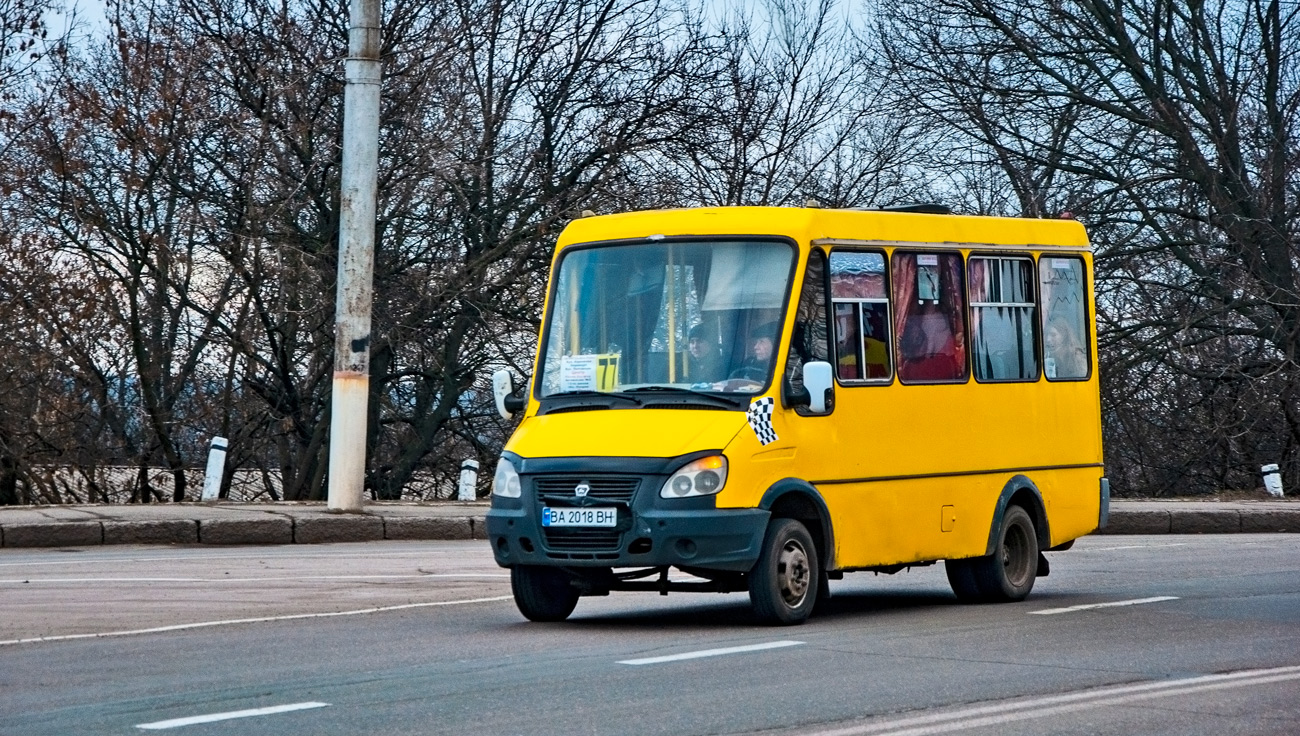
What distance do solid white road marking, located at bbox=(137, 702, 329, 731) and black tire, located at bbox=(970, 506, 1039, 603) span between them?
20.4 ft

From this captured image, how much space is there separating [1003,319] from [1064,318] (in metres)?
0.86

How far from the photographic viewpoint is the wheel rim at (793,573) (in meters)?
10.8

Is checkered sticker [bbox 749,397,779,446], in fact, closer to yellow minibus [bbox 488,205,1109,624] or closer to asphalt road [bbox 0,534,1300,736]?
yellow minibus [bbox 488,205,1109,624]

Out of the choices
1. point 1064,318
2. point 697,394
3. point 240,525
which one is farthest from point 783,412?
point 240,525

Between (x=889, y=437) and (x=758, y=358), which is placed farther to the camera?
(x=889, y=437)

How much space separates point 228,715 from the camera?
7.24m

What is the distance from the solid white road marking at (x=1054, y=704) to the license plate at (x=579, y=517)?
3064 mm

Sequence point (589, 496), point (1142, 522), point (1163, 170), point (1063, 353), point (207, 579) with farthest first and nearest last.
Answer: point (1163, 170) → point (1142, 522) → point (207, 579) → point (1063, 353) → point (589, 496)

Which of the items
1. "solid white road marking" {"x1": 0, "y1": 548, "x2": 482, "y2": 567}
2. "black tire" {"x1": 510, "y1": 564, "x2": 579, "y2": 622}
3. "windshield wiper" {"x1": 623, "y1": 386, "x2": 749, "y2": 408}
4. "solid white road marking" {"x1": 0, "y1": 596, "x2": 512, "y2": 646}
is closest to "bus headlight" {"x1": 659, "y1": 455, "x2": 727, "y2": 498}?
"windshield wiper" {"x1": 623, "y1": 386, "x2": 749, "y2": 408}

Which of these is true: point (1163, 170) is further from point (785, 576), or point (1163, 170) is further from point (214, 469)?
point (785, 576)

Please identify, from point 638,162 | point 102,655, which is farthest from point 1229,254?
point 102,655

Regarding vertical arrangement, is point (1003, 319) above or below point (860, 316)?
above

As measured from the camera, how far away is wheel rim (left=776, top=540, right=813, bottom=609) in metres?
10.8

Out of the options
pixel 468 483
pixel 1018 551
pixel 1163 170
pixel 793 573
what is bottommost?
pixel 793 573
